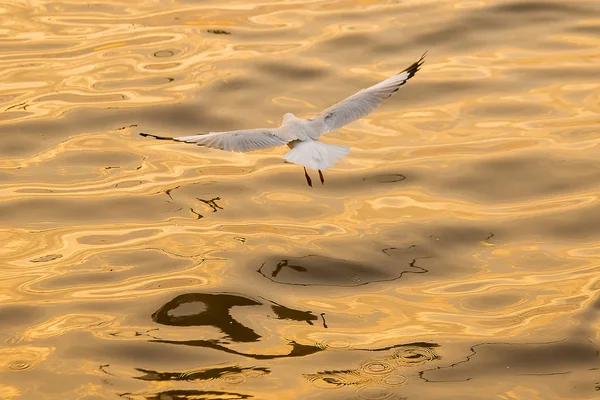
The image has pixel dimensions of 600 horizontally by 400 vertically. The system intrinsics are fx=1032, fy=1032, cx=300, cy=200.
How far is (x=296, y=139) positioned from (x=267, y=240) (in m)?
1.14

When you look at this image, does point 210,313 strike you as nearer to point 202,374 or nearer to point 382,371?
point 202,374

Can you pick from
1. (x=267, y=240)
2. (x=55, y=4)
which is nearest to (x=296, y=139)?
(x=267, y=240)

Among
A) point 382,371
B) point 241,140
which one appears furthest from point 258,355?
point 241,140

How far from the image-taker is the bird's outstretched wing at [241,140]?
6.54 metres

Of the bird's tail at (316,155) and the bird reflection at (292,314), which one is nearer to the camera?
the bird's tail at (316,155)

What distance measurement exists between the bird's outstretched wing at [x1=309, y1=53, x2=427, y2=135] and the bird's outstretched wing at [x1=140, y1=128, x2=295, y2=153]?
0.31 metres

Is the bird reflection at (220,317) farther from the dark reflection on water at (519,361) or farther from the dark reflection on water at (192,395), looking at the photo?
the dark reflection on water at (519,361)

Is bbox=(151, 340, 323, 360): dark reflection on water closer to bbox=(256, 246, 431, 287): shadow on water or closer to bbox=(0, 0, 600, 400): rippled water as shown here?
bbox=(0, 0, 600, 400): rippled water

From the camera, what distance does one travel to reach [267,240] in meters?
7.48

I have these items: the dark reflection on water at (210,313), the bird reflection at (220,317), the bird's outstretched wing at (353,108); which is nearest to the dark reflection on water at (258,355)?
the bird reflection at (220,317)

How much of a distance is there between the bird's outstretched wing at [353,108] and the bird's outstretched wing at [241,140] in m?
0.31

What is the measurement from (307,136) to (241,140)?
424 millimetres

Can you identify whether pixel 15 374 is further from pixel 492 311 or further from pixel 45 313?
pixel 492 311

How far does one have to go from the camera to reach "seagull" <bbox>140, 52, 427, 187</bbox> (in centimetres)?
623
